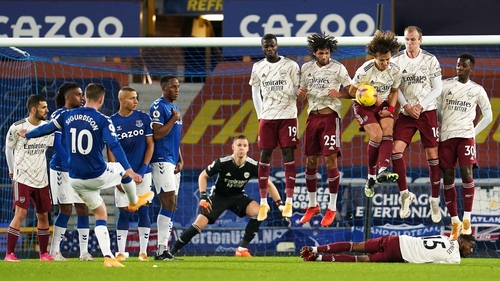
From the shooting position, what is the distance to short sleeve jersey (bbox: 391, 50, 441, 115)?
39.3ft

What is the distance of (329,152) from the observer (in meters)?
11.9

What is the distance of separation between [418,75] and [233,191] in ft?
12.0

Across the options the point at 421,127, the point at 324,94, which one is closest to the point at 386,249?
the point at 421,127

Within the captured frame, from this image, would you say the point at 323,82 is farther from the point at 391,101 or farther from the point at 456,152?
the point at 456,152

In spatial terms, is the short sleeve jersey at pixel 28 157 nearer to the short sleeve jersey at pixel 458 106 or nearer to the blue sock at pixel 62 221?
the blue sock at pixel 62 221

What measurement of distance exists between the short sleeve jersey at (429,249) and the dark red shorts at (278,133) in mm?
1756

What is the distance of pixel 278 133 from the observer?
12062 millimetres

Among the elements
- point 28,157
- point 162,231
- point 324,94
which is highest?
point 324,94

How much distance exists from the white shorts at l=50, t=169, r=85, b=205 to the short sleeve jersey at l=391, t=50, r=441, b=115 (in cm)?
443

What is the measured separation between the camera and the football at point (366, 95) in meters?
11.6

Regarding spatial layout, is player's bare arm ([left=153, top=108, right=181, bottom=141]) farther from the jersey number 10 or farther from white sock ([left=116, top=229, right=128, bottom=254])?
the jersey number 10

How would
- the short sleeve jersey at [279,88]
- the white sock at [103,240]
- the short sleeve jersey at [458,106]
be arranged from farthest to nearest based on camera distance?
the short sleeve jersey at [458,106]
the short sleeve jersey at [279,88]
the white sock at [103,240]

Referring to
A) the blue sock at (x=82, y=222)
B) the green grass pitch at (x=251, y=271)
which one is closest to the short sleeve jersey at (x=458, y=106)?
the green grass pitch at (x=251, y=271)

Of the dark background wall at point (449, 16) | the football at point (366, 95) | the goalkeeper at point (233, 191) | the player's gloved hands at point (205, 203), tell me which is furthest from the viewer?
the dark background wall at point (449, 16)
